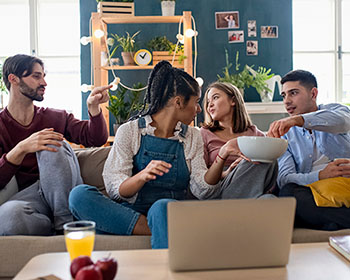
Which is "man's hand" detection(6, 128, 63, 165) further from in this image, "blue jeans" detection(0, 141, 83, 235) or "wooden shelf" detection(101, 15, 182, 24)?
"wooden shelf" detection(101, 15, 182, 24)

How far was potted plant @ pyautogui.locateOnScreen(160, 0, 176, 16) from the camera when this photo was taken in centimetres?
443

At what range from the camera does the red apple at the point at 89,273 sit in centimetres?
84

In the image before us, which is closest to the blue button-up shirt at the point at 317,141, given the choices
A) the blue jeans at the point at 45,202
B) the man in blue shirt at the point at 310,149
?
the man in blue shirt at the point at 310,149

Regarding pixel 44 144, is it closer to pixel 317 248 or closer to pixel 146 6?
pixel 317 248

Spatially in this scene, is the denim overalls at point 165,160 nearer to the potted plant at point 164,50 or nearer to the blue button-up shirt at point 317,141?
the blue button-up shirt at point 317,141

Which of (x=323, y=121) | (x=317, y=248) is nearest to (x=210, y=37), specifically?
(x=323, y=121)

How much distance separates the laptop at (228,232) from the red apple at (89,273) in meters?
0.18

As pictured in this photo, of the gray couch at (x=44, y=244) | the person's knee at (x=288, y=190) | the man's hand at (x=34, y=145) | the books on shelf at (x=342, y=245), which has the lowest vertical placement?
the gray couch at (x=44, y=244)

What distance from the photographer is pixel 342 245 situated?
1116mm

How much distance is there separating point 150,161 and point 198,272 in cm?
98

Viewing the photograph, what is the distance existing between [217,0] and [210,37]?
1.34 feet

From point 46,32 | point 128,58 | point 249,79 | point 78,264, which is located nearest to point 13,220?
point 78,264

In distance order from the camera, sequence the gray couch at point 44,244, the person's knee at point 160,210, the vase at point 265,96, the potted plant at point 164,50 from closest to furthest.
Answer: the person's knee at point 160,210 < the gray couch at point 44,244 < the potted plant at point 164,50 < the vase at point 265,96

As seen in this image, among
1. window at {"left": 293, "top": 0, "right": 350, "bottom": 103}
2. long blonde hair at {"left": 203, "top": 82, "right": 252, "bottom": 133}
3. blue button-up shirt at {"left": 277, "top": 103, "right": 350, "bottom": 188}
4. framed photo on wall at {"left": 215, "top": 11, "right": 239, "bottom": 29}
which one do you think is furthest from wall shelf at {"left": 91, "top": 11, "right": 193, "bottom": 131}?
blue button-up shirt at {"left": 277, "top": 103, "right": 350, "bottom": 188}
